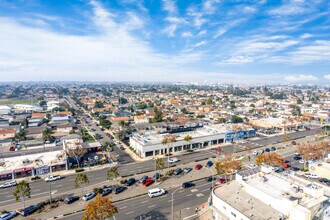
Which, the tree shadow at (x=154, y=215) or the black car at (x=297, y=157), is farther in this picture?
the black car at (x=297, y=157)

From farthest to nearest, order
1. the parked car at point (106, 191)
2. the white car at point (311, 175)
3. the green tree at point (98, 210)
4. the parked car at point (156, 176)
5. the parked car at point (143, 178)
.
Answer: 1. the white car at point (311, 175)
2. the parked car at point (156, 176)
3. the parked car at point (143, 178)
4. the parked car at point (106, 191)
5. the green tree at point (98, 210)

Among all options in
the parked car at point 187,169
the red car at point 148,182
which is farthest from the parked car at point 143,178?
the parked car at point 187,169

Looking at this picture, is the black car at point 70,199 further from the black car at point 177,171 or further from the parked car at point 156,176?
the black car at point 177,171

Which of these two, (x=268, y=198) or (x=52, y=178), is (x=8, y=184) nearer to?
(x=52, y=178)

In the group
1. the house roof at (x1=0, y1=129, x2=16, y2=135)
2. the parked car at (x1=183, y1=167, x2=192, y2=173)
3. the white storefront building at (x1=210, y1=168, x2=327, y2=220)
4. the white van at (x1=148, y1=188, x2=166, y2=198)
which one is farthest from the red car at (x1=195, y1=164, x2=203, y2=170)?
the house roof at (x1=0, y1=129, x2=16, y2=135)

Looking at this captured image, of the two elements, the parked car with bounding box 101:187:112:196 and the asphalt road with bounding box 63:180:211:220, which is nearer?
the asphalt road with bounding box 63:180:211:220

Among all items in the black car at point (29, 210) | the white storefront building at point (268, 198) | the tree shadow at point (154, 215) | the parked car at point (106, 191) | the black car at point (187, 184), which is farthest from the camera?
the black car at point (187, 184)

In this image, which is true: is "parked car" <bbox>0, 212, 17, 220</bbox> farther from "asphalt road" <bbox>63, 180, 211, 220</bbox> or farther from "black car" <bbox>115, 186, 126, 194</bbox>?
"black car" <bbox>115, 186, 126, 194</bbox>

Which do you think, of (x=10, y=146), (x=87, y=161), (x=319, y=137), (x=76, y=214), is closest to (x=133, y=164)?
(x=87, y=161)
